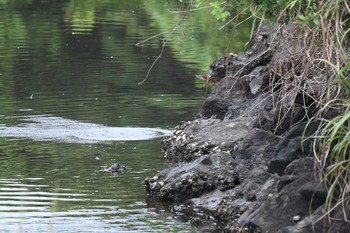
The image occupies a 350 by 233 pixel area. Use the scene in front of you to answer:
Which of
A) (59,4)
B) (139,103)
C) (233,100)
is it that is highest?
(233,100)

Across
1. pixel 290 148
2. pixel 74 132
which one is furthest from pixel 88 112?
pixel 290 148

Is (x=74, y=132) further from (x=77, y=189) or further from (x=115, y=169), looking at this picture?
(x=77, y=189)

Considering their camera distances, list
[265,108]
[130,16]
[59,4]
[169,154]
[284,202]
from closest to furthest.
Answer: [284,202], [265,108], [169,154], [130,16], [59,4]

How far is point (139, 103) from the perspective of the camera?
18703 mm

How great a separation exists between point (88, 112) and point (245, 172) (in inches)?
253

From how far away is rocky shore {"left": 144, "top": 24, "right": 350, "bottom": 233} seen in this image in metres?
9.78

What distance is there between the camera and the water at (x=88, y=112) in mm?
11523

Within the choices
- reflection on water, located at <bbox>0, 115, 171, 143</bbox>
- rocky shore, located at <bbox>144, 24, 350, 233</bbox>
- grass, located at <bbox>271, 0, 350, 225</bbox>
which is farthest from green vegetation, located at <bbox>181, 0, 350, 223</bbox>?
reflection on water, located at <bbox>0, 115, 171, 143</bbox>

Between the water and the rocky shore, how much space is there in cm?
31

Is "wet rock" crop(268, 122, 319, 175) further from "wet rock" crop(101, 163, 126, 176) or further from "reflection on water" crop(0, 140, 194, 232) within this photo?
"wet rock" crop(101, 163, 126, 176)

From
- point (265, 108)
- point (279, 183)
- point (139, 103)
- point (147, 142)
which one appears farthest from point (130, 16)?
point (279, 183)

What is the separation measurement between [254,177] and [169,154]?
10.8 feet

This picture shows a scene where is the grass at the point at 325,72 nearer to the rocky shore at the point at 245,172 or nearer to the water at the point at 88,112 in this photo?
the rocky shore at the point at 245,172

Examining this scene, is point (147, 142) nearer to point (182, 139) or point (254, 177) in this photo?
point (182, 139)
